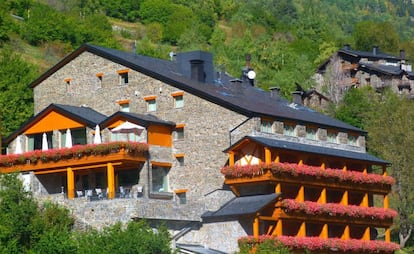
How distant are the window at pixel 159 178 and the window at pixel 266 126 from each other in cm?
589

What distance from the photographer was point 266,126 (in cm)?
6397

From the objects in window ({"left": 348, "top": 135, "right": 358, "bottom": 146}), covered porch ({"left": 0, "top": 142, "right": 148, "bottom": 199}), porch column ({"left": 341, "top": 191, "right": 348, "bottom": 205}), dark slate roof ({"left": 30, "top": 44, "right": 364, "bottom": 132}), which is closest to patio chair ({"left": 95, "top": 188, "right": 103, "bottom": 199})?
covered porch ({"left": 0, "top": 142, "right": 148, "bottom": 199})

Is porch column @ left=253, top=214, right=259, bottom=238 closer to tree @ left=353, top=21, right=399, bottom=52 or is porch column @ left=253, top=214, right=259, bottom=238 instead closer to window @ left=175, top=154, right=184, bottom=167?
window @ left=175, top=154, right=184, bottom=167

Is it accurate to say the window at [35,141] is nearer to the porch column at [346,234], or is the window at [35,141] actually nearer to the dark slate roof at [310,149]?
the dark slate roof at [310,149]

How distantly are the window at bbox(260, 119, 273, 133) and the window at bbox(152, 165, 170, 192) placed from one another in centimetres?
589

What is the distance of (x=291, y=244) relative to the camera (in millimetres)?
60344

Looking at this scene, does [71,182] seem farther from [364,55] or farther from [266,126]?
[364,55]

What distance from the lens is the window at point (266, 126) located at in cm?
6359

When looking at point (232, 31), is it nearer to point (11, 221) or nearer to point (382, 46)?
point (382, 46)

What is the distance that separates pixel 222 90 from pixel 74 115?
28.8 feet

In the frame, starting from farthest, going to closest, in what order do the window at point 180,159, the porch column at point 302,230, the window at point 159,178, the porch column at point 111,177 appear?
the window at point 180,159
the window at point 159,178
the porch column at point 302,230
the porch column at point 111,177

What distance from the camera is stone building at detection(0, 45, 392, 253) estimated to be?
6119cm

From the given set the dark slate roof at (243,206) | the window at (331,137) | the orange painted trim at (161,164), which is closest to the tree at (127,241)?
the dark slate roof at (243,206)

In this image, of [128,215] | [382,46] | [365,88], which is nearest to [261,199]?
[128,215]
